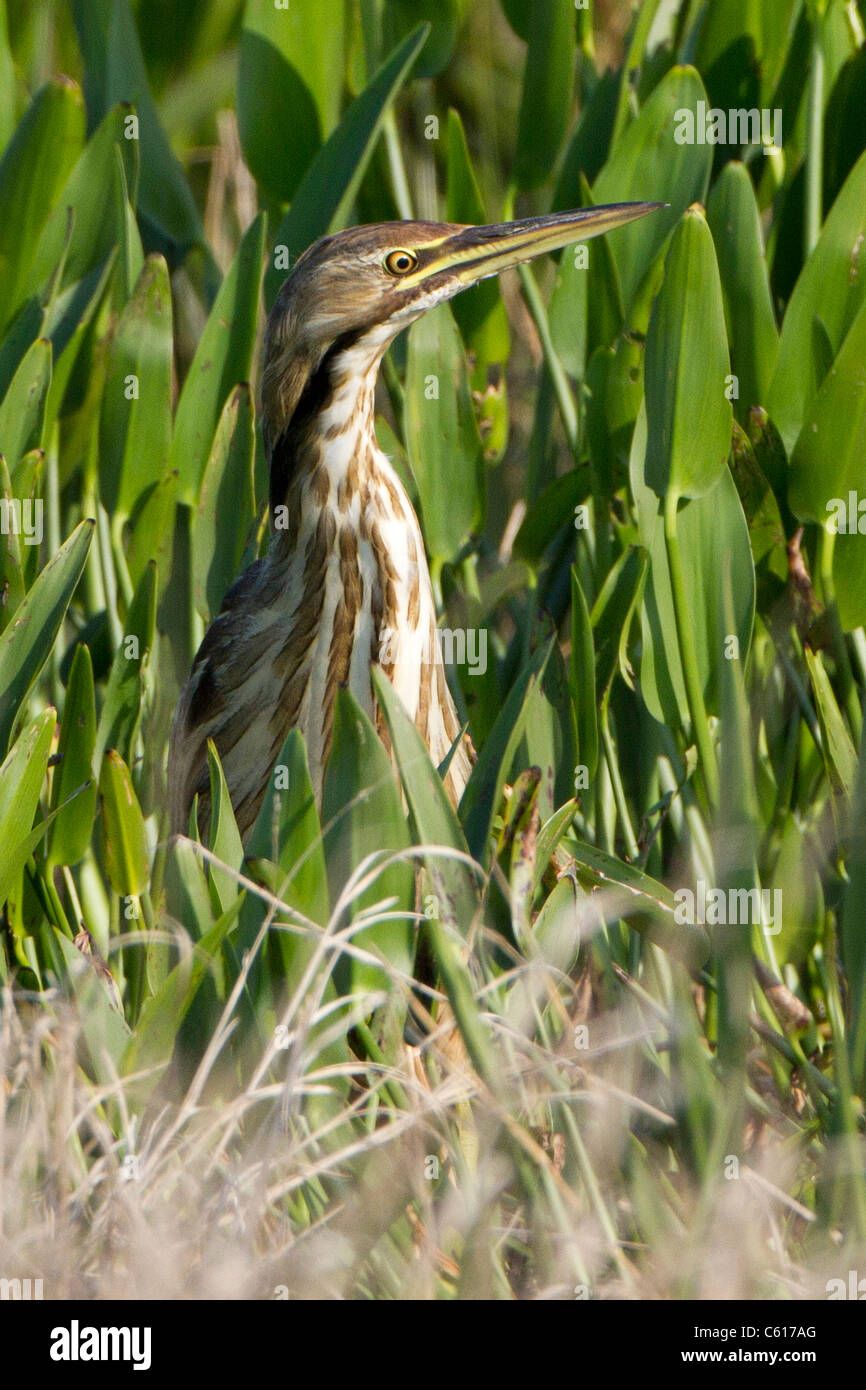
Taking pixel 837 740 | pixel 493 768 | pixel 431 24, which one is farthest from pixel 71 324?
pixel 837 740

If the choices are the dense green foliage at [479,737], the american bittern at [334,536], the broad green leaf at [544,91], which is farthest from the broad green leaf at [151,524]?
the broad green leaf at [544,91]

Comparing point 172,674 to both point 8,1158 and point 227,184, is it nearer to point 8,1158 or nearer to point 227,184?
point 8,1158

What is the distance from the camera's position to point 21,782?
5.66 feet

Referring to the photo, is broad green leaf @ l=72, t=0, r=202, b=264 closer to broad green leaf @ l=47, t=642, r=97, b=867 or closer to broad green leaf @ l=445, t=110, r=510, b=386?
broad green leaf @ l=445, t=110, r=510, b=386

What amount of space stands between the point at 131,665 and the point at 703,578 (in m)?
0.75

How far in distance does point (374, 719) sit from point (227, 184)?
256 centimetres

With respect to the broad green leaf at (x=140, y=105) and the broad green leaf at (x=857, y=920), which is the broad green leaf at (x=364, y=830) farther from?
the broad green leaf at (x=140, y=105)

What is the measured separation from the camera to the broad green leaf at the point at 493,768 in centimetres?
155

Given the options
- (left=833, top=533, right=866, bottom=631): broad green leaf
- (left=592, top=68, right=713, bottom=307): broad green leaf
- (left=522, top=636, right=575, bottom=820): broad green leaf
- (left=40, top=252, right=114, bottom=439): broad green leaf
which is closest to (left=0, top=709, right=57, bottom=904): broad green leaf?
(left=522, top=636, right=575, bottom=820): broad green leaf

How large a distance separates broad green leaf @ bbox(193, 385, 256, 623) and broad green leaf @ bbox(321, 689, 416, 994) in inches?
32.1

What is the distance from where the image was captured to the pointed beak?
6.47 ft

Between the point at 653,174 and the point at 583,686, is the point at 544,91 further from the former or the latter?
the point at 583,686
